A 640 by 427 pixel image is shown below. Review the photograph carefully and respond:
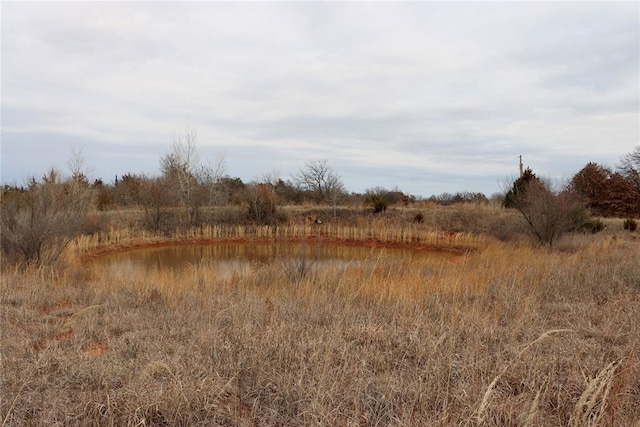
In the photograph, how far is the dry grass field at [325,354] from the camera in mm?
2922

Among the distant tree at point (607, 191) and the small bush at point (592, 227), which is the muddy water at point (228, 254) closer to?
the small bush at point (592, 227)

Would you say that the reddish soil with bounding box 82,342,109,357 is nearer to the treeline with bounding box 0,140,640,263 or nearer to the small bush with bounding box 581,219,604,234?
the treeline with bounding box 0,140,640,263

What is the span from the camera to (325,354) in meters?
3.78

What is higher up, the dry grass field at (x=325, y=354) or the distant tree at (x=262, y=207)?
the distant tree at (x=262, y=207)

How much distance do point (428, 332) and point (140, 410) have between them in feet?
9.59

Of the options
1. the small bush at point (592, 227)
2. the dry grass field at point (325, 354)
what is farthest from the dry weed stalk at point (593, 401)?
the small bush at point (592, 227)

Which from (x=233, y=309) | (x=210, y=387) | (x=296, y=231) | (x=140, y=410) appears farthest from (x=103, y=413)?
(x=296, y=231)

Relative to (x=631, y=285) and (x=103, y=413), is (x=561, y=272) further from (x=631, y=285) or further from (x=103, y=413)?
(x=103, y=413)

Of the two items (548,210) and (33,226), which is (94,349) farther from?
(548,210)

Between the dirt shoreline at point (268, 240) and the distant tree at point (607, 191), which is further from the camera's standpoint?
the distant tree at point (607, 191)

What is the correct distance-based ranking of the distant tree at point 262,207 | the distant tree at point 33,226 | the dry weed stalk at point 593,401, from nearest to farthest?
the dry weed stalk at point 593,401 → the distant tree at point 33,226 → the distant tree at point 262,207

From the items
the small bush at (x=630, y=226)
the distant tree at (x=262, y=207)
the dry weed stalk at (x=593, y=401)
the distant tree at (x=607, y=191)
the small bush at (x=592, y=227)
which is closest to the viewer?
the dry weed stalk at (x=593, y=401)

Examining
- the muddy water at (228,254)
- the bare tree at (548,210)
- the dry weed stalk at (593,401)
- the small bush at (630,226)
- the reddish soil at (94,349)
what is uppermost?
the bare tree at (548,210)

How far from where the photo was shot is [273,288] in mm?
7578
